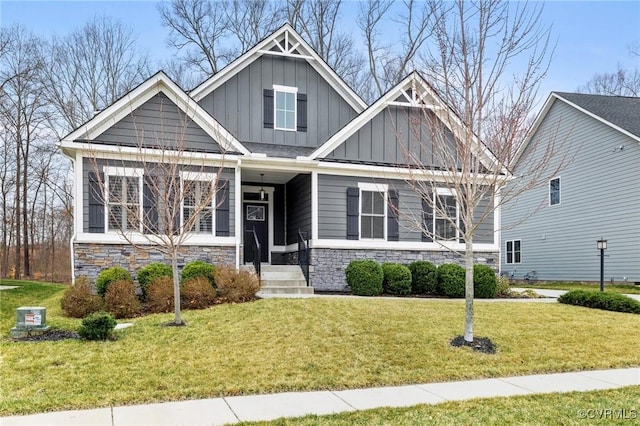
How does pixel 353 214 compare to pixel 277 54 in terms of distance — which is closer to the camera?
pixel 353 214

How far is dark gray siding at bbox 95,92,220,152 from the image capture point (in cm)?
1215

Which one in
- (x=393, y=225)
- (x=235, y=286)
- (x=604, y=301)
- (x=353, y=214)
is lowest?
(x=604, y=301)

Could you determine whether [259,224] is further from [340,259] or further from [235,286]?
[235,286]

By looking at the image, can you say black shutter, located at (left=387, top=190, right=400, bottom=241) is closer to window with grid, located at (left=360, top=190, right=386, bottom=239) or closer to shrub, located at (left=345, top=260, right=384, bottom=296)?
window with grid, located at (left=360, top=190, right=386, bottom=239)

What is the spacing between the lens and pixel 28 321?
764cm

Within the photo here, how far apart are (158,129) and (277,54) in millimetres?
4939

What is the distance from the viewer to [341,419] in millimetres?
4559

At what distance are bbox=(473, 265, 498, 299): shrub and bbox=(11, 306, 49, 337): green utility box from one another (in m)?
9.95

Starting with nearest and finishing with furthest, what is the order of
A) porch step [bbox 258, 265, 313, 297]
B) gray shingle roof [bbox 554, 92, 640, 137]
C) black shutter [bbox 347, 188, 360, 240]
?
porch step [bbox 258, 265, 313, 297] → black shutter [bbox 347, 188, 360, 240] → gray shingle roof [bbox 554, 92, 640, 137]

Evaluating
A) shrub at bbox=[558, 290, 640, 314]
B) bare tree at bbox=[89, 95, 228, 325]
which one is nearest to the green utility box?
bare tree at bbox=[89, 95, 228, 325]

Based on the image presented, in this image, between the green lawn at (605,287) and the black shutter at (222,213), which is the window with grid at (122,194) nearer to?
the black shutter at (222,213)

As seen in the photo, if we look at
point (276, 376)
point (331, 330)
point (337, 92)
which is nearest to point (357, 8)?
point (337, 92)

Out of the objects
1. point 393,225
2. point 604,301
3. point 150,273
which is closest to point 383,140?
point 393,225

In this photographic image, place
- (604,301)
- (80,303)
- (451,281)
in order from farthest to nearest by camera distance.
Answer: (451,281)
(604,301)
(80,303)
